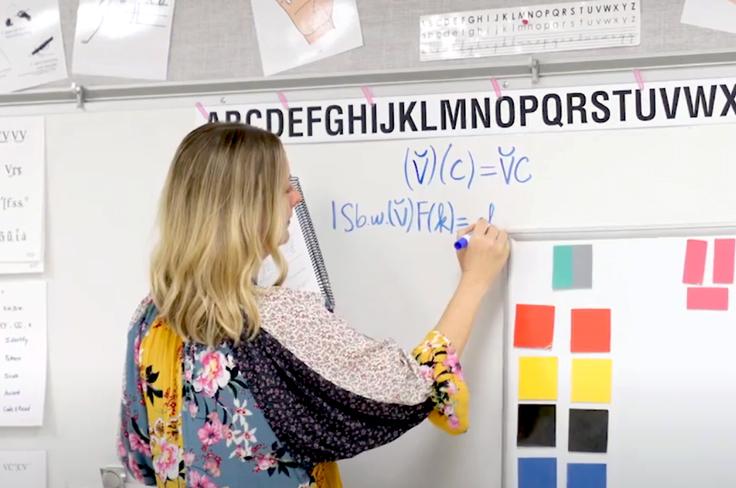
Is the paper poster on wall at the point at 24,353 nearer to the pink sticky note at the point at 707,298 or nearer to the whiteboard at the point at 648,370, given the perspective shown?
the whiteboard at the point at 648,370

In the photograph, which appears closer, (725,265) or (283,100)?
(725,265)

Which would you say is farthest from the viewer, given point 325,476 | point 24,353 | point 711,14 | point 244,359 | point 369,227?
point 24,353

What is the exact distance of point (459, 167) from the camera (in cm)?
139

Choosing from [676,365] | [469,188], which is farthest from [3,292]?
[676,365]

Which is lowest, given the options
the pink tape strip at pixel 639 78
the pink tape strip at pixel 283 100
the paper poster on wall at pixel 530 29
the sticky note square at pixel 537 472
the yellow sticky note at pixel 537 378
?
the sticky note square at pixel 537 472

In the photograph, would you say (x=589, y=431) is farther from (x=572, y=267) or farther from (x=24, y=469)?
(x=24, y=469)

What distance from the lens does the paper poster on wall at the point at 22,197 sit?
1.54m

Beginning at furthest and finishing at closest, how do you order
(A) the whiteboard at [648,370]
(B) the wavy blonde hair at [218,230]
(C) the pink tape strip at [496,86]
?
(C) the pink tape strip at [496,86] → (A) the whiteboard at [648,370] → (B) the wavy blonde hair at [218,230]

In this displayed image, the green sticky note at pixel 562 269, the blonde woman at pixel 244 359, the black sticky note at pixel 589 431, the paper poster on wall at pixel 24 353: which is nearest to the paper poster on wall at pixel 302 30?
the blonde woman at pixel 244 359

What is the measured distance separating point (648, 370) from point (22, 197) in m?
1.06

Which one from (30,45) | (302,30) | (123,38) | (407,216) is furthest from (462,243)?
(30,45)

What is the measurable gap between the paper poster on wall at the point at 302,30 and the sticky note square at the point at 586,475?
73cm

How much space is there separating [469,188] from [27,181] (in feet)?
2.48

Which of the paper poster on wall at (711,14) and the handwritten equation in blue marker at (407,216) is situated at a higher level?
the paper poster on wall at (711,14)
